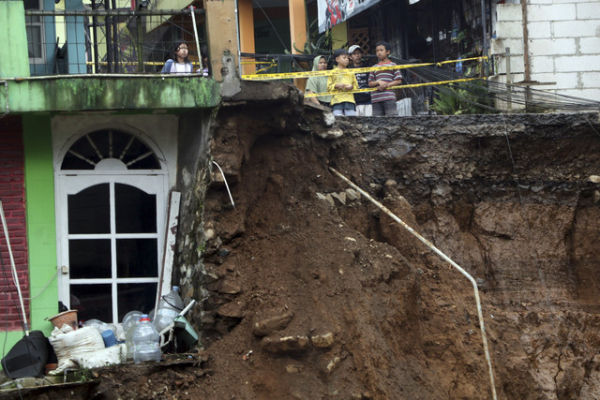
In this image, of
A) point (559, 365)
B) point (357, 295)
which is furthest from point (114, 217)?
point (559, 365)

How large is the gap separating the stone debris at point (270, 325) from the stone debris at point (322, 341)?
374 millimetres

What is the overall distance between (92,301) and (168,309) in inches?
44.9

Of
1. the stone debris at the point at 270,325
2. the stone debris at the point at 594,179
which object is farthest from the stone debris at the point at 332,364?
the stone debris at the point at 594,179

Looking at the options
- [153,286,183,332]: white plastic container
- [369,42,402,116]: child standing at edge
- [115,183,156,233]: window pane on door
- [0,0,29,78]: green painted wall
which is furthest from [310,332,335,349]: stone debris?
[369,42,402,116]: child standing at edge

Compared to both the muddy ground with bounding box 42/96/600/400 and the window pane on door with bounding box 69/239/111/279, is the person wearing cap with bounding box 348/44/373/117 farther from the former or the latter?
the window pane on door with bounding box 69/239/111/279

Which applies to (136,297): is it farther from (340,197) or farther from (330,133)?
(330,133)

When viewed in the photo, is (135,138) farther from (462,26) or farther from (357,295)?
(462,26)

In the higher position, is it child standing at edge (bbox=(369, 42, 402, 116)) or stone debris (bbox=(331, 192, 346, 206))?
child standing at edge (bbox=(369, 42, 402, 116))

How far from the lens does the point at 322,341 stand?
37.1 feet

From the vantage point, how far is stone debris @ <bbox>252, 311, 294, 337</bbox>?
11406 millimetres

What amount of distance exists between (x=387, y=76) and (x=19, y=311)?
6.17 metres

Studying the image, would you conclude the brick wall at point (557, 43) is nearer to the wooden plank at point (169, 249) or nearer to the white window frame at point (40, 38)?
the wooden plank at point (169, 249)

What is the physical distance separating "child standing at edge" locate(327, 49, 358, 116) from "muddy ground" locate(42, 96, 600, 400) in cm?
86

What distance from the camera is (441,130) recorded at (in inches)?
561
